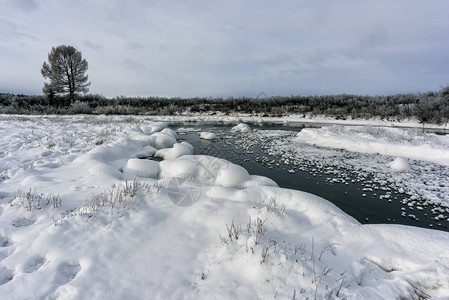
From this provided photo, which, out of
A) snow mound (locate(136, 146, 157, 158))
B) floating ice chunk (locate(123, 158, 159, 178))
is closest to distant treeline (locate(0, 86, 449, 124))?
snow mound (locate(136, 146, 157, 158))

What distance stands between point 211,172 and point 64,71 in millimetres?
35120

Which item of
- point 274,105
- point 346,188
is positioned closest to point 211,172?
point 346,188

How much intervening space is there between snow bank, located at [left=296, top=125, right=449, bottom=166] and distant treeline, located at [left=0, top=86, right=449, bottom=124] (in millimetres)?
12606

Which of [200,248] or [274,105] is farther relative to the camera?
[274,105]

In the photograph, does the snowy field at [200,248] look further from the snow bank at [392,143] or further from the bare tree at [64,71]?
the bare tree at [64,71]

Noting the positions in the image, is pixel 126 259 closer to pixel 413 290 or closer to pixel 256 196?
pixel 256 196

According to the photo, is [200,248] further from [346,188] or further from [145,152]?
[145,152]

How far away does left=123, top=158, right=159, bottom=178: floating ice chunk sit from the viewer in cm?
584

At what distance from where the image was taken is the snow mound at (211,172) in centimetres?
540

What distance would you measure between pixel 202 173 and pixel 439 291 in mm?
4596

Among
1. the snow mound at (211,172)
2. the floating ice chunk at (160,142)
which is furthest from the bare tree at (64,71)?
the snow mound at (211,172)

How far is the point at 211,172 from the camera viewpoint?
5.75 meters

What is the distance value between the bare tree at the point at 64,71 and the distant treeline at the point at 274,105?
60.8 inches

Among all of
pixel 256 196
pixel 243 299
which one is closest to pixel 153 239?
pixel 243 299
